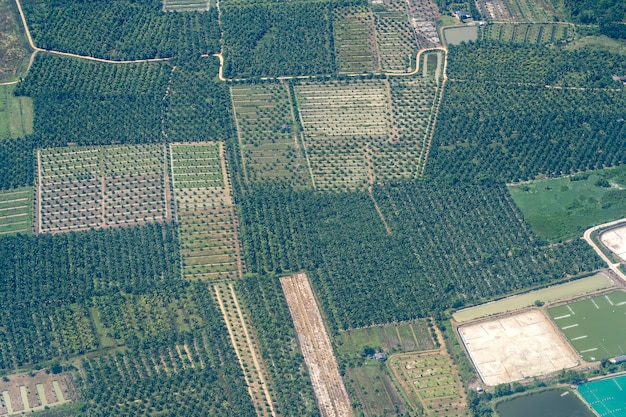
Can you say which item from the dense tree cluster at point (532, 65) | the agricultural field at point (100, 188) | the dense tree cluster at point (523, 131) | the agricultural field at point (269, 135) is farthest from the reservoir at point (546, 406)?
the dense tree cluster at point (532, 65)

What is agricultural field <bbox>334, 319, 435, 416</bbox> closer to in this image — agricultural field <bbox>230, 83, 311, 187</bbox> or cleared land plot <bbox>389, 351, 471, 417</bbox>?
cleared land plot <bbox>389, 351, 471, 417</bbox>

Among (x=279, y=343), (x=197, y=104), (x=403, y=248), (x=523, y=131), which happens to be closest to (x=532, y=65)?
(x=523, y=131)

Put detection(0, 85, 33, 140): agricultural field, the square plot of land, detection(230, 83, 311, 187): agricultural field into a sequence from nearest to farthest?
the square plot of land → detection(230, 83, 311, 187): agricultural field → detection(0, 85, 33, 140): agricultural field

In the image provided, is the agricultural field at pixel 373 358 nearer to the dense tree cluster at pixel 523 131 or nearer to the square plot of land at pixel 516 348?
the square plot of land at pixel 516 348

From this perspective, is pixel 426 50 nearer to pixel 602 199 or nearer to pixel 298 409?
pixel 602 199

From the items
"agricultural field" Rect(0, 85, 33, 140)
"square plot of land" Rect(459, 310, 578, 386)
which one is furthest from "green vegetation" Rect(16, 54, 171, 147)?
"square plot of land" Rect(459, 310, 578, 386)

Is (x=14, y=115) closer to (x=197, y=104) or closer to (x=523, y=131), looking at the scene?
(x=197, y=104)

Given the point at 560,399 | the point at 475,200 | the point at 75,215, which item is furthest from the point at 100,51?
the point at 560,399
